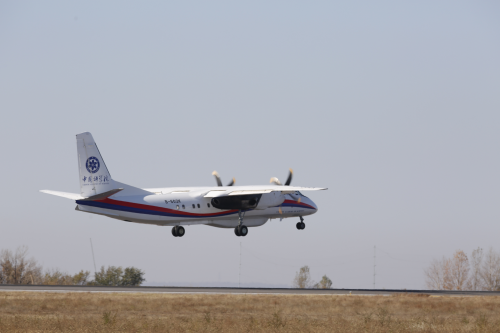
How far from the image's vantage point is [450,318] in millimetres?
31828

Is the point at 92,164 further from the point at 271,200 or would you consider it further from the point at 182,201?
the point at 271,200

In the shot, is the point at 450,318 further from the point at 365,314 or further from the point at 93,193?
the point at 93,193

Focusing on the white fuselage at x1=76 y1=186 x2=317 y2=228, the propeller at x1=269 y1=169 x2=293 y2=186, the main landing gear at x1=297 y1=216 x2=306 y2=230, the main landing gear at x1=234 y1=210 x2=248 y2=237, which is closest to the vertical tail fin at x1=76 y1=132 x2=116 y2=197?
the white fuselage at x1=76 y1=186 x2=317 y2=228

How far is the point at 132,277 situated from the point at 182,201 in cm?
1913

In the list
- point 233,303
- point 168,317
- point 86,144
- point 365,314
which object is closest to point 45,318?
point 168,317

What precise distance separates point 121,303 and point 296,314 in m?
10.6

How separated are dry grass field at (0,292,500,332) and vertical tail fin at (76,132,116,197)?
341 inches

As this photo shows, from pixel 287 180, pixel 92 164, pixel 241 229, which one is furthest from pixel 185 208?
pixel 287 180

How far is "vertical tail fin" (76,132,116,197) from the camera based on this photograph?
4578 cm

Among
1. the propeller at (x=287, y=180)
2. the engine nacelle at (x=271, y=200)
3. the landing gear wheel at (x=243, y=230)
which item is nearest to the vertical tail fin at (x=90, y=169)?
the landing gear wheel at (x=243, y=230)

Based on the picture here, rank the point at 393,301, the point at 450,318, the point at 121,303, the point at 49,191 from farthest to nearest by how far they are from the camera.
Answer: the point at 49,191, the point at 393,301, the point at 121,303, the point at 450,318

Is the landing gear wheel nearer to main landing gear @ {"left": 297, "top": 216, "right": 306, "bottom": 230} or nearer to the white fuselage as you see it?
the white fuselage

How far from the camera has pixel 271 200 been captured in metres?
55.1

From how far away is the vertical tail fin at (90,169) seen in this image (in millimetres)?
45781
